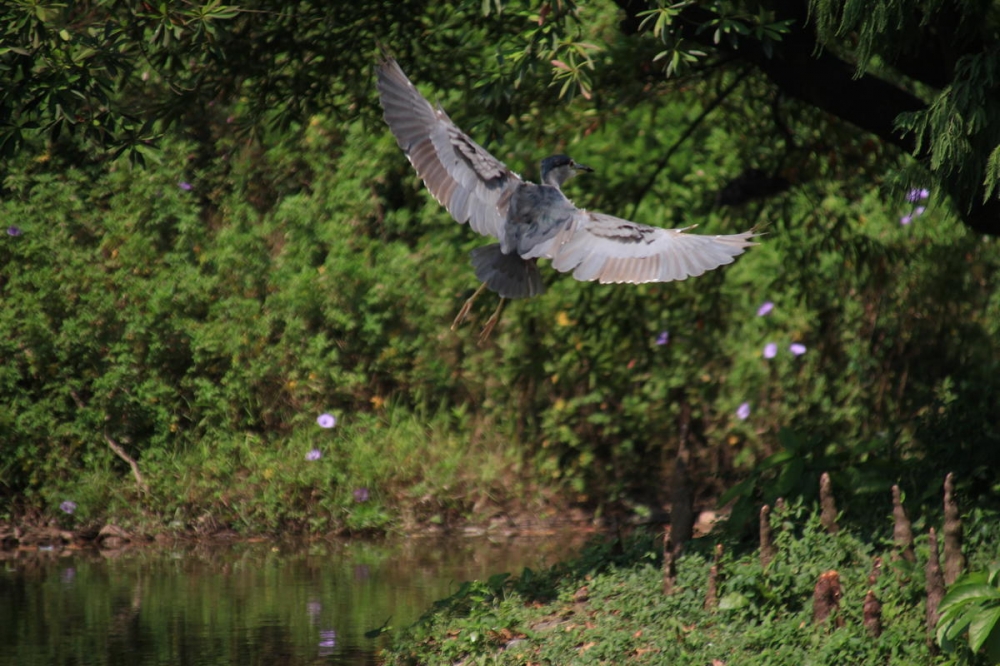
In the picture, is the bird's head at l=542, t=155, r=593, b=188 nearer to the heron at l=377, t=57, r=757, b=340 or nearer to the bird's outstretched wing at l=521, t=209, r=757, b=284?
the heron at l=377, t=57, r=757, b=340

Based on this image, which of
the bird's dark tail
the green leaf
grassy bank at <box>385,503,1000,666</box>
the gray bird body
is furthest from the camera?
the bird's dark tail

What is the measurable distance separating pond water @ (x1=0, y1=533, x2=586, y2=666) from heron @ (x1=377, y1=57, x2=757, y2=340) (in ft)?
5.94

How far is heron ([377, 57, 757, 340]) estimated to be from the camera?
16.4 ft

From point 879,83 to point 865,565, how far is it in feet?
6.67

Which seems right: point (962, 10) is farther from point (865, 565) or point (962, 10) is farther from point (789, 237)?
point (789, 237)

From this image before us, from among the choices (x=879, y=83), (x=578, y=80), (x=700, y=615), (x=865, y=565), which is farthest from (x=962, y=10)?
(x=700, y=615)

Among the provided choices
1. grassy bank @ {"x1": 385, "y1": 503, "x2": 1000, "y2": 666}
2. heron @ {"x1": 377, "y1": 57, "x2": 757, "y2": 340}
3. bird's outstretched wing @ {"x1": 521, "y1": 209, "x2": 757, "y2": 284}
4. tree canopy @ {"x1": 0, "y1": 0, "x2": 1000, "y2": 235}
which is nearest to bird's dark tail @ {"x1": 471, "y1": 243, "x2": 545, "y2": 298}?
heron @ {"x1": 377, "y1": 57, "x2": 757, "y2": 340}

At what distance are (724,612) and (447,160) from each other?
2.13 meters

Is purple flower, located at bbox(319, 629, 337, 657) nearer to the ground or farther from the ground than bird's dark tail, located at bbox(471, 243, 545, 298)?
nearer to the ground

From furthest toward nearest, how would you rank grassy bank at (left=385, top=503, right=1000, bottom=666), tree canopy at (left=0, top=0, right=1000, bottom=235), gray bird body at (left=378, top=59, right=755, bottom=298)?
1. gray bird body at (left=378, top=59, right=755, bottom=298)
2. grassy bank at (left=385, top=503, right=1000, bottom=666)
3. tree canopy at (left=0, top=0, right=1000, bottom=235)

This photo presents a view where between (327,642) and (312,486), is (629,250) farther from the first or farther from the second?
(312,486)

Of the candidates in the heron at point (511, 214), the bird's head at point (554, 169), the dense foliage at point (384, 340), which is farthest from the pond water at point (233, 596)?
the bird's head at point (554, 169)

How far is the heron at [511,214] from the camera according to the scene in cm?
500

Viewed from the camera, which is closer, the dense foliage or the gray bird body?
the gray bird body
